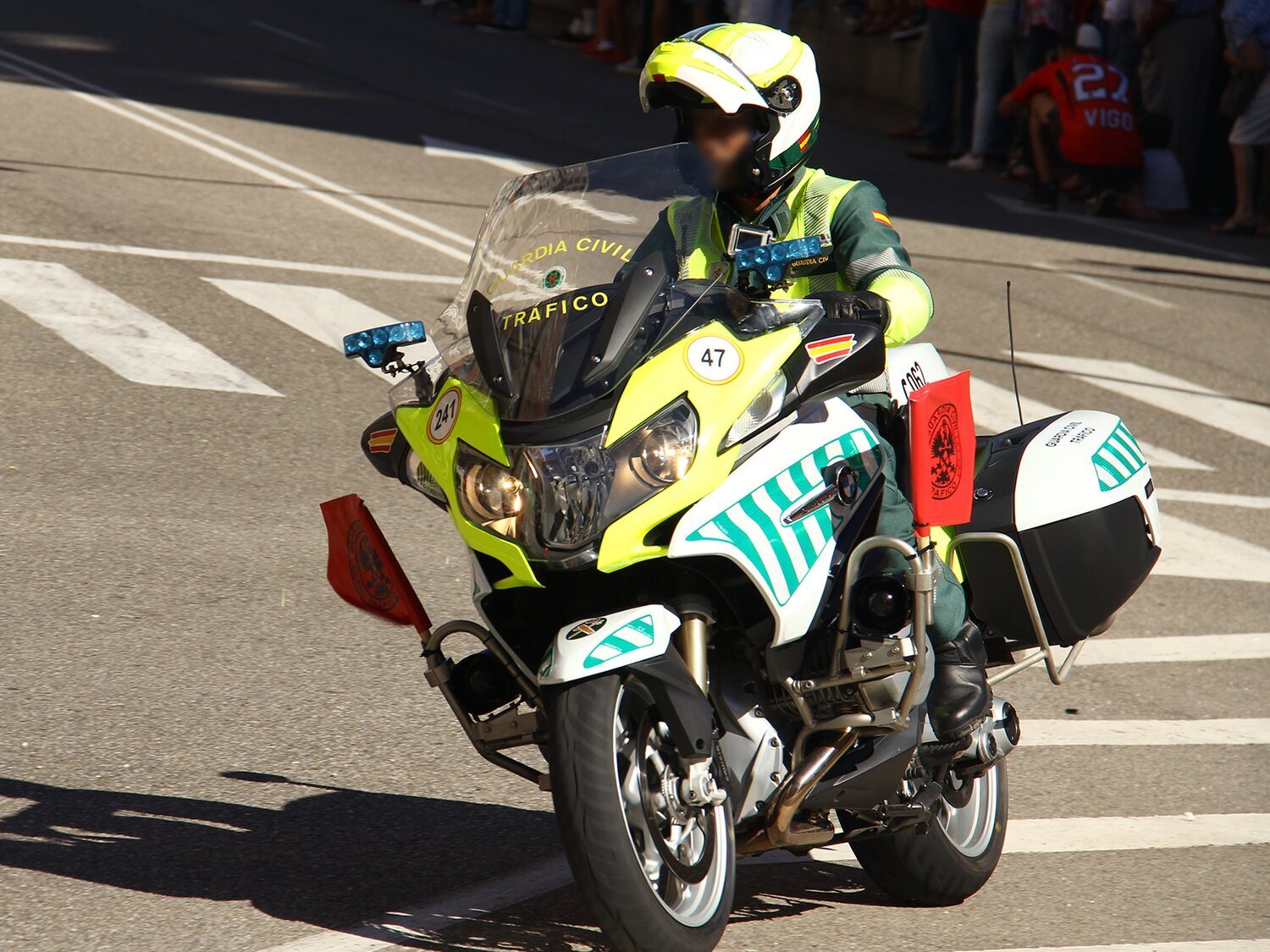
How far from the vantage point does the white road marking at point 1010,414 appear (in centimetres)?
973

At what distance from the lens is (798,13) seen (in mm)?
23688

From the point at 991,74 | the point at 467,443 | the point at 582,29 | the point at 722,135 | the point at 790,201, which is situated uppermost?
the point at 722,135

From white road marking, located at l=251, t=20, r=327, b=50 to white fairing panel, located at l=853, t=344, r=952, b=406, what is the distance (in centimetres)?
1851

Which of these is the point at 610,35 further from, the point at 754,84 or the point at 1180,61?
the point at 754,84

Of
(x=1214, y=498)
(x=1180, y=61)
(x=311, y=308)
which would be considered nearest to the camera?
(x=1214, y=498)

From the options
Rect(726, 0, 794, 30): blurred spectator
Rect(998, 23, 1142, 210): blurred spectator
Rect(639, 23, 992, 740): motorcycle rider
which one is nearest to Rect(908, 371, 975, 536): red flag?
Rect(639, 23, 992, 740): motorcycle rider

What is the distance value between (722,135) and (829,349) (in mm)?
755

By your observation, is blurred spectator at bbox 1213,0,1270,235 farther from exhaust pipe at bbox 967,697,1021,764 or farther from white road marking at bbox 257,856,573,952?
white road marking at bbox 257,856,573,952

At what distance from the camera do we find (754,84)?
161 inches

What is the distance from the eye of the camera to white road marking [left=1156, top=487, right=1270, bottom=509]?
29.7 ft

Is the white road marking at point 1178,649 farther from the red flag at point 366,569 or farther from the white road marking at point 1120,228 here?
the white road marking at point 1120,228

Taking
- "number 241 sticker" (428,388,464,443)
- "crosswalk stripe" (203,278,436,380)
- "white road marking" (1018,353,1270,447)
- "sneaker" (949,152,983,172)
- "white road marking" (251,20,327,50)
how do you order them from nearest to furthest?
1. "number 241 sticker" (428,388,464,443)
2. "crosswalk stripe" (203,278,436,380)
3. "white road marking" (1018,353,1270,447)
4. "sneaker" (949,152,983,172)
5. "white road marking" (251,20,327,50)

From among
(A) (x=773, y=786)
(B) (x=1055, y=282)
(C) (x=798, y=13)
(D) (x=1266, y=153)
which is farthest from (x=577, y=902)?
(C) (x=798, y=13)

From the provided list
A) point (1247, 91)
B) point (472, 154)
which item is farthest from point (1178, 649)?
point (1247, 91)
